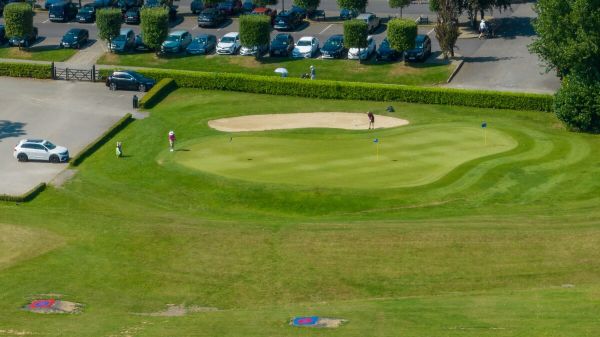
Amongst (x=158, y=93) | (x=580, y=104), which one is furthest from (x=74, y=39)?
(x=580, y=104)

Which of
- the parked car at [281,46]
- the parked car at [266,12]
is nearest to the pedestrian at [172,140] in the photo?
the parked car at [281,46]

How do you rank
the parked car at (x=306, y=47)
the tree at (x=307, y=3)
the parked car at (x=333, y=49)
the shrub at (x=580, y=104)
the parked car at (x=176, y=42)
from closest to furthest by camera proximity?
the shrub at (x=580, y=104)
the parked car at (x=333, y=49)
the parked car at (x=306, y=47)
the parked car at (x=176, y=42)
the tree at (x=307, y=3)

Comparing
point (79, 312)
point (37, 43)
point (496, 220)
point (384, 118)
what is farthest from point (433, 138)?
point (37, 43)

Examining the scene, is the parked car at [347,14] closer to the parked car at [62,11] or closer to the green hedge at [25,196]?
the parked car at [62,11]

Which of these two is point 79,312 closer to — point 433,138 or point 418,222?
point 418,222

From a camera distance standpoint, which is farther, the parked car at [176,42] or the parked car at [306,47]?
the parked car at [176,42]

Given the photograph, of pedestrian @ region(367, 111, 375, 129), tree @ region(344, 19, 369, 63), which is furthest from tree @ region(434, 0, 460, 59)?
pedestrian @ region(367, 111, 375, 129)
